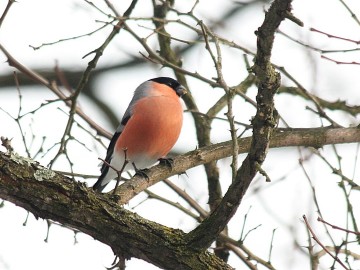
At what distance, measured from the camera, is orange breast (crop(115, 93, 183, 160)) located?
5.82 meters

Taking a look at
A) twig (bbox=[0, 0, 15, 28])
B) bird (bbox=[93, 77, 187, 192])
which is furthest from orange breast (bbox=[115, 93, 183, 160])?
twig (bbox=[0, 0, 15, 28])

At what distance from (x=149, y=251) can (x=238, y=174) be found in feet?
2.02

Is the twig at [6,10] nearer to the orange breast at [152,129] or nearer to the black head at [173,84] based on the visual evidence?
the orange breast at [152,129]

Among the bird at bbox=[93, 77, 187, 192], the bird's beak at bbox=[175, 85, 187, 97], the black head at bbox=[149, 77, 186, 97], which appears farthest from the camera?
the black head at bbox=[149, 77, 186, 97]

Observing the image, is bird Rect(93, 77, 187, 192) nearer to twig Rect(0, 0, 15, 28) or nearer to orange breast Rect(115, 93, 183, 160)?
orange breast Rect(115, 93, 183, 160)

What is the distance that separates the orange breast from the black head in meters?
0.15

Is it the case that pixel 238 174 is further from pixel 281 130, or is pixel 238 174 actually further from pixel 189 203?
pixel 189 203

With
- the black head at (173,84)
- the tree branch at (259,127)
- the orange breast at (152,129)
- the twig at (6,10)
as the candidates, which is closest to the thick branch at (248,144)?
the orange breast at (152,129)

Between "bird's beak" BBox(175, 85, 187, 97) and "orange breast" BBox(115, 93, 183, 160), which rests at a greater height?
"bird's beak" BBox(175, 85, 187, 97)

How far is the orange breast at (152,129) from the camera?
19.1 feet

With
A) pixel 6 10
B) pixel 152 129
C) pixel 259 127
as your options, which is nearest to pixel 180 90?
pixel 152 129

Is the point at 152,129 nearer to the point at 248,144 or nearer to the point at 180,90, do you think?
the point at 180,90

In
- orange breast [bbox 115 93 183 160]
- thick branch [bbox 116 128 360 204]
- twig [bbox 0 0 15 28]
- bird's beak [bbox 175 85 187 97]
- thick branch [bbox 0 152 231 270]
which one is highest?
bird's beak [bbox 175 85 187 97]

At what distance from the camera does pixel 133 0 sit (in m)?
5.36
